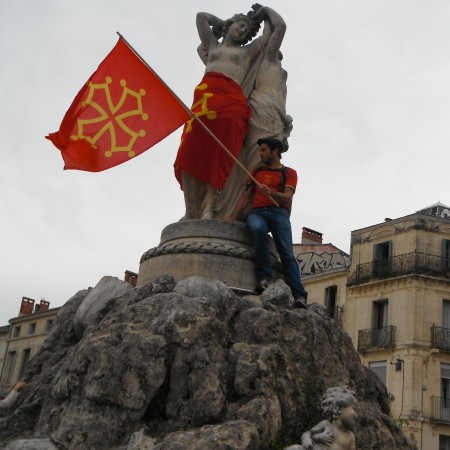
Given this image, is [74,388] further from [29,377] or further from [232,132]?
[232,132]

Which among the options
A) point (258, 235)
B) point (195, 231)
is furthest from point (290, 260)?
point (195, 231)

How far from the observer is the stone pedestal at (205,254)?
373 inches

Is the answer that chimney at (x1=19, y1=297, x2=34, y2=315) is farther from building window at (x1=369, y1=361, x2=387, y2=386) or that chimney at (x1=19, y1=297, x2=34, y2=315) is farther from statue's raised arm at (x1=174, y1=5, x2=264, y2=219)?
statue's raised arm at (x1=174, y1=5, x2=264, y2=219)

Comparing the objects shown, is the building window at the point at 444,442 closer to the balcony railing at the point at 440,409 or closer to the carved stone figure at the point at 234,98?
the balcony railing at the point at 440,409

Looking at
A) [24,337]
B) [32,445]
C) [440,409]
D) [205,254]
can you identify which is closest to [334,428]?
[32,445]

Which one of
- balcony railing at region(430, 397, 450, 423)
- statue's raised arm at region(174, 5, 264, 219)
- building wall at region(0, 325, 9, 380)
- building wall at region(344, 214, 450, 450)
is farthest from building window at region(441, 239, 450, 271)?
building wall at region(0, 325, 9, 380)

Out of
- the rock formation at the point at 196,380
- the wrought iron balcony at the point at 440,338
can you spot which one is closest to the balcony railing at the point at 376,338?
the wrought iron balcony at the point at 440,338

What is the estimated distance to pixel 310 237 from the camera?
1923 inches

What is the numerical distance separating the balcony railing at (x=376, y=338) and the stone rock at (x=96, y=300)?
2874 centimetres

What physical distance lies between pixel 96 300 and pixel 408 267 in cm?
3035

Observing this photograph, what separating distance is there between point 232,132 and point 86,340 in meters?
3.72

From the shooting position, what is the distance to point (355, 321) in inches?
1554

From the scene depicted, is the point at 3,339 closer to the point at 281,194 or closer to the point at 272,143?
the point at 272,143

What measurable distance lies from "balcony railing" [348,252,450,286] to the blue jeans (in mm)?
29121
